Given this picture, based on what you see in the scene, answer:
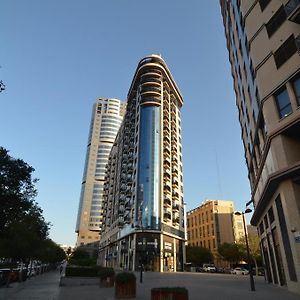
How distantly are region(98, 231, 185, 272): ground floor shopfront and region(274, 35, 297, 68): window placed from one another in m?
50.9

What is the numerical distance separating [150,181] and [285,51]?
186 feet

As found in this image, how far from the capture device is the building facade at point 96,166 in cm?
16000

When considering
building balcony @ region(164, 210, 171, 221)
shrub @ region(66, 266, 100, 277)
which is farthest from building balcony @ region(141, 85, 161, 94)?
shrub @ region(66, 266, 100, 277)

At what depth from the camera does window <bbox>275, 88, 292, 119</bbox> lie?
1883 cm

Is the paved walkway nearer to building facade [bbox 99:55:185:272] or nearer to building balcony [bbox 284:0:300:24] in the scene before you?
building balcony [bbox 284:0:300:24]

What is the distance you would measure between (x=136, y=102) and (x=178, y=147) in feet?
64.8

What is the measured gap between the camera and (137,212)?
2835 inches

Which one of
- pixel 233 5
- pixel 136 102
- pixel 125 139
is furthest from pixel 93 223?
pixel 233 5

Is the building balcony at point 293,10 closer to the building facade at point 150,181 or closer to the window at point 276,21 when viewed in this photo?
the window at point 276,21

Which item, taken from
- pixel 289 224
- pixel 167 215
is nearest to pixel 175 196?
pixel 167 215

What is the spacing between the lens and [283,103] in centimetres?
1931

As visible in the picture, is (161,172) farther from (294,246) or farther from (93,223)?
(93,223)

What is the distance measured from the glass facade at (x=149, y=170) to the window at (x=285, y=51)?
5351cm

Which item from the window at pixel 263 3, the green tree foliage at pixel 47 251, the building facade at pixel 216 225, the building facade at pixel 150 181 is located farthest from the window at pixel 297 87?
the building facade at pixel 216 225
